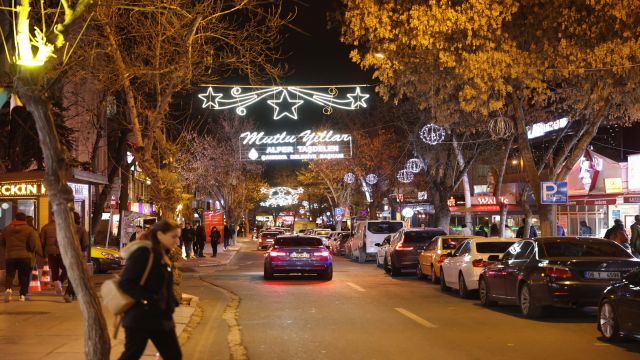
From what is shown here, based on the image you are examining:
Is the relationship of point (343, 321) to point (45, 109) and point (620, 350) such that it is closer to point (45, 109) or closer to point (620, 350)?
point (620, 350)

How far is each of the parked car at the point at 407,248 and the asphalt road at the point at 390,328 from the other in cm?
509

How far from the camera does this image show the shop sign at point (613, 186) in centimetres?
2827

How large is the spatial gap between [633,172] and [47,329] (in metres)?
21.9

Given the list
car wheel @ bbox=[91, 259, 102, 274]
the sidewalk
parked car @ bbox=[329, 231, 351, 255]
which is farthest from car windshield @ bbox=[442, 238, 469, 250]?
parked car @ bbox=[329, 231, 351, 255]

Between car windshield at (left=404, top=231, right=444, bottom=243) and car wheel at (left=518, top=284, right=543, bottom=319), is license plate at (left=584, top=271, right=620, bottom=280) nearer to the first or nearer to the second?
car wheel at (left=518, top=284, right=543, bottom=319)

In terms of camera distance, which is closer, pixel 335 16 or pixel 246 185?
pixel 335 16

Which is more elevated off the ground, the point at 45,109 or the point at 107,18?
the point at 107,18

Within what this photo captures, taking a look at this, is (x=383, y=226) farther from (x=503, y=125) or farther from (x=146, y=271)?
(x=146, y=271)

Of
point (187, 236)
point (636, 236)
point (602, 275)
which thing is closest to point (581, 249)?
point (602, 275)

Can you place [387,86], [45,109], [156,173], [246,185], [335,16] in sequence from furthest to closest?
[246,185] → [387,86] → [335,16] → [156,173] → [45,109]

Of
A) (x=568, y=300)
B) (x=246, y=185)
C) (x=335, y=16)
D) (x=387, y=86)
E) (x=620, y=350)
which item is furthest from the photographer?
(x=246, y=185)

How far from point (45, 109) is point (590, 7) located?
510 inches

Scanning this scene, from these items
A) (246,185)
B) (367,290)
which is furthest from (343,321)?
(246,185)

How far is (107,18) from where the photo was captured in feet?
45.9
